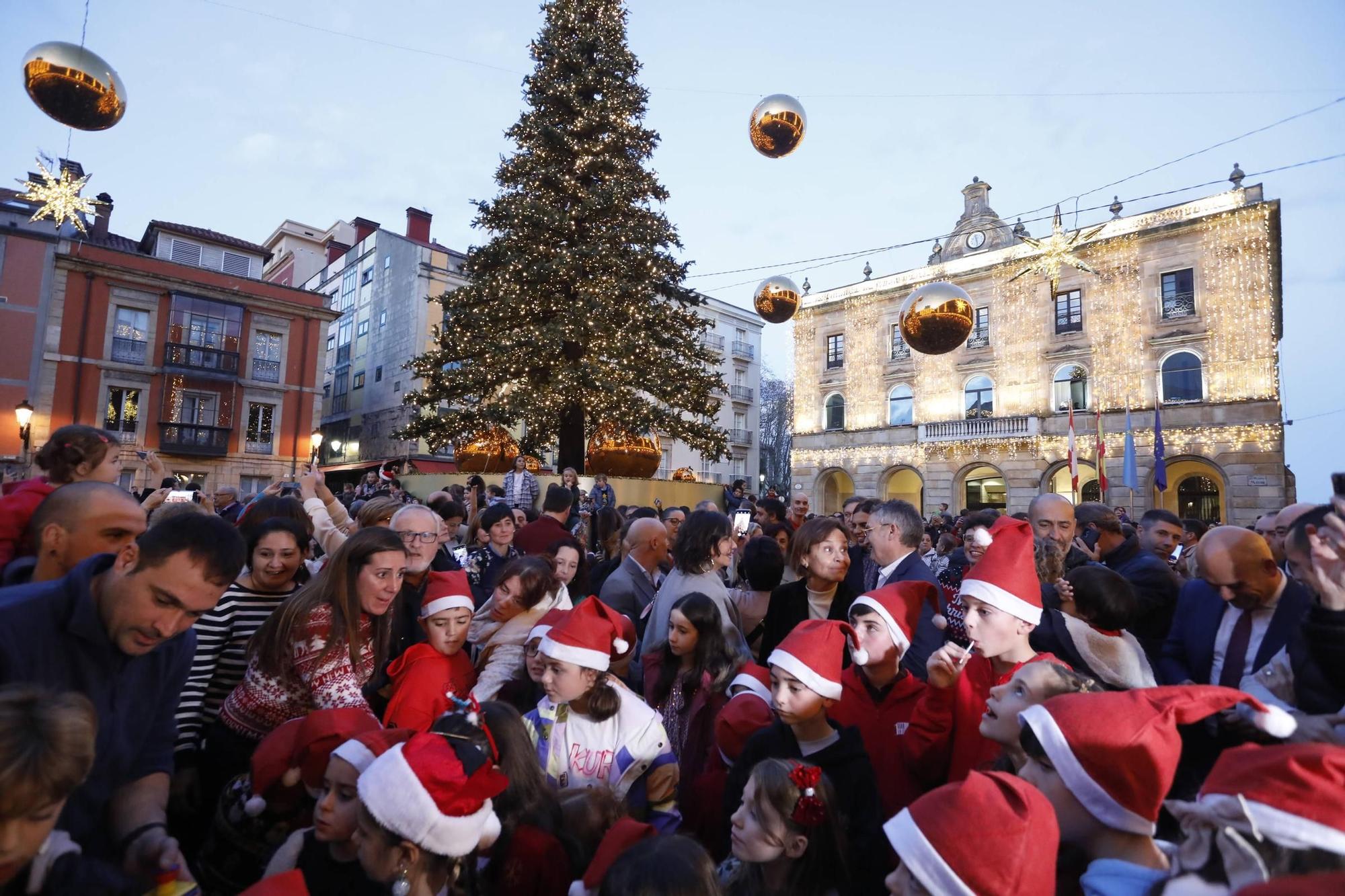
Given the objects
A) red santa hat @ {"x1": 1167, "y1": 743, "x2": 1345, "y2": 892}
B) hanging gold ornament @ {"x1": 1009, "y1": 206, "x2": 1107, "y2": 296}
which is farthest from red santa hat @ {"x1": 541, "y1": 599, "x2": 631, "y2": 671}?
hanging gold ornament @ {"x1": 1009, "y1": 206, "x2": 1107, "y2": 296}

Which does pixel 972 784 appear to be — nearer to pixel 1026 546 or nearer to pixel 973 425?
pixel 1026 546

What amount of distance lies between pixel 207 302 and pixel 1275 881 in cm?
3064

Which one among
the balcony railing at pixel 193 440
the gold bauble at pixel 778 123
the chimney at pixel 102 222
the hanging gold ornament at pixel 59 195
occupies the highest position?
the chimney at pixel 102 222

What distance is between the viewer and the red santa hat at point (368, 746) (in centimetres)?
203

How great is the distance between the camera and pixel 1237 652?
3.03 meters

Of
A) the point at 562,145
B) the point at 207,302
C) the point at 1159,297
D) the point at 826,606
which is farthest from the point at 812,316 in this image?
the point at 826,606

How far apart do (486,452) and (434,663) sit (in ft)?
42.2

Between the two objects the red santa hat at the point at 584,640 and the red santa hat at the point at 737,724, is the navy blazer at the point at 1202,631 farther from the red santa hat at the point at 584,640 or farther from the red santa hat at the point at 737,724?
the red santa hat at the point at 584,640

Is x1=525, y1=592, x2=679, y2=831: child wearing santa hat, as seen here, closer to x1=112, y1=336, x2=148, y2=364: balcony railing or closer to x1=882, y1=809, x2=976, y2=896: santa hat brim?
x1=882, y1=809, x2=976, y2=896: santa hat brim

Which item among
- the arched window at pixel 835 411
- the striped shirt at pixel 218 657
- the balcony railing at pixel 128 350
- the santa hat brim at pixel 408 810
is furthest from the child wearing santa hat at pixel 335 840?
the arched window at pixel 835 411

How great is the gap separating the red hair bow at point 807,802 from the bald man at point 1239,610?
2290mm

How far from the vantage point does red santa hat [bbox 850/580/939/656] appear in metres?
2.99

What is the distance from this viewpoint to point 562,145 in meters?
15.6

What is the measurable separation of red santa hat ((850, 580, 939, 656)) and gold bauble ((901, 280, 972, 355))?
20.8 ft
